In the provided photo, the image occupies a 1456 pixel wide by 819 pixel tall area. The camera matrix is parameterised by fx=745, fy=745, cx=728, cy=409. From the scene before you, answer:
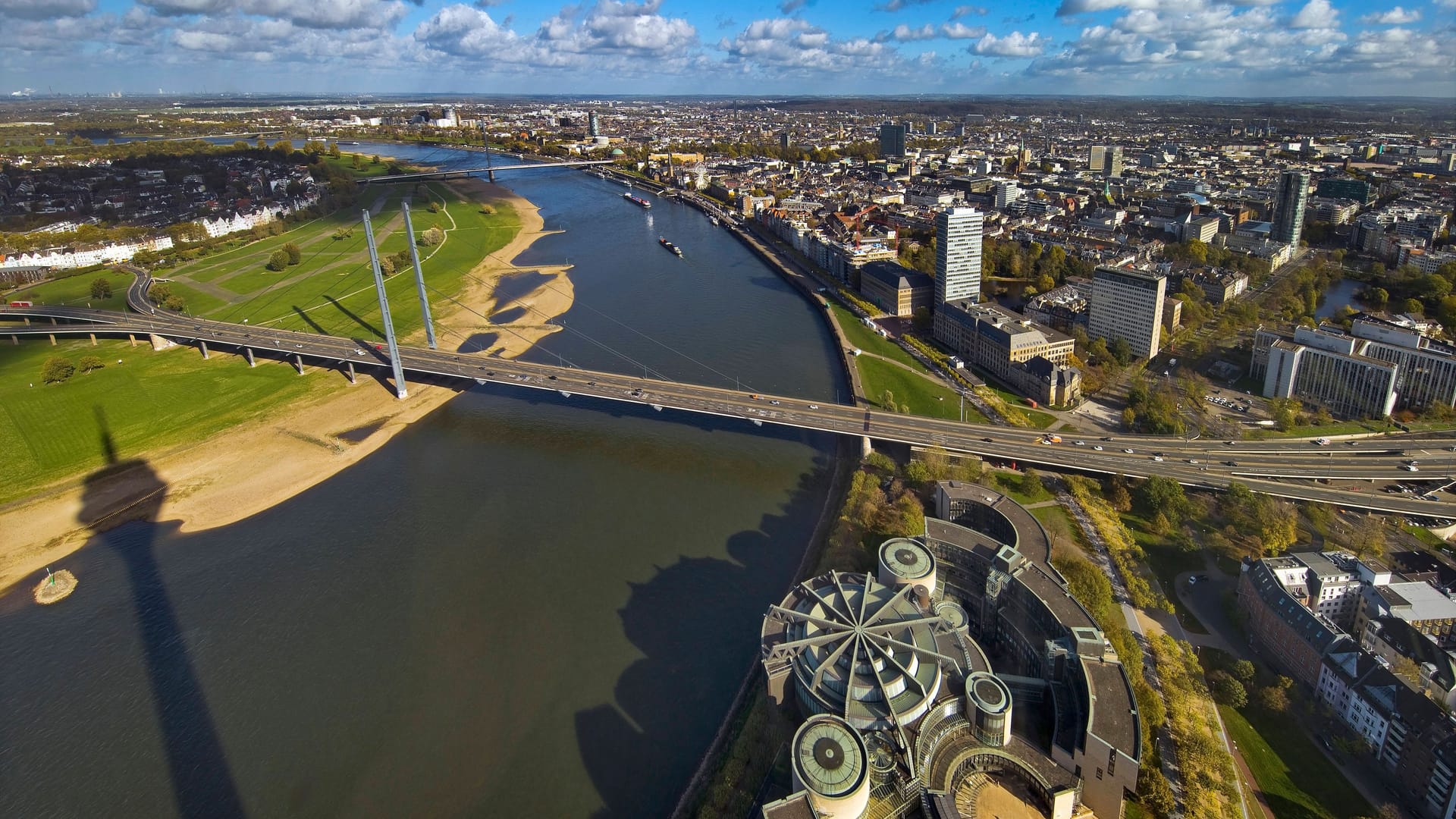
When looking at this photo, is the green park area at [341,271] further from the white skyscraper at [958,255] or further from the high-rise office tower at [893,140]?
the high-rise office tower at [893,140]

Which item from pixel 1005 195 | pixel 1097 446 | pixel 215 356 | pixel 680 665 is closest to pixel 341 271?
pixel 215 356

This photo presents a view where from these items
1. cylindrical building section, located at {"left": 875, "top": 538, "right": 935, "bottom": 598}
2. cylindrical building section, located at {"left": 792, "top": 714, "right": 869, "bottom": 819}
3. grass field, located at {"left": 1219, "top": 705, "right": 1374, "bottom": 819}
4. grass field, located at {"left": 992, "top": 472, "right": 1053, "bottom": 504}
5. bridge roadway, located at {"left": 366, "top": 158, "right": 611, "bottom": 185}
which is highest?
bridge roadway, located at {"left": 366, "top": 158, "right": 611, "bottom": 185}

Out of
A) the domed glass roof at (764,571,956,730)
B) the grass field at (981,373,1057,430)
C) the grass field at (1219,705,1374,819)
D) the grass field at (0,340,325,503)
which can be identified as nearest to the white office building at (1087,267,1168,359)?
the grass field at (981,373,1057,430)

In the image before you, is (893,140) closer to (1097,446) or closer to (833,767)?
(1097,446)

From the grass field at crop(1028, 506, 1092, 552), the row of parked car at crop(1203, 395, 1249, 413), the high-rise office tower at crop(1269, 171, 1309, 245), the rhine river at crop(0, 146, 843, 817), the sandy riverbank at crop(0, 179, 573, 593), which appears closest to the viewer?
the rhine river at crop(0, 146, 843, 817)

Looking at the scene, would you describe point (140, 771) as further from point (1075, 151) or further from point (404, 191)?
point (1075, 151)

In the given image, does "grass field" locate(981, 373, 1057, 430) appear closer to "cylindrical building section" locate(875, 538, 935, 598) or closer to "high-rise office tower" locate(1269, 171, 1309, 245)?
"cylindrical building section" locate(875, 538, 935, 598)

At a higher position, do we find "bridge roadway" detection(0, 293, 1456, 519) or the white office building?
the white office building
